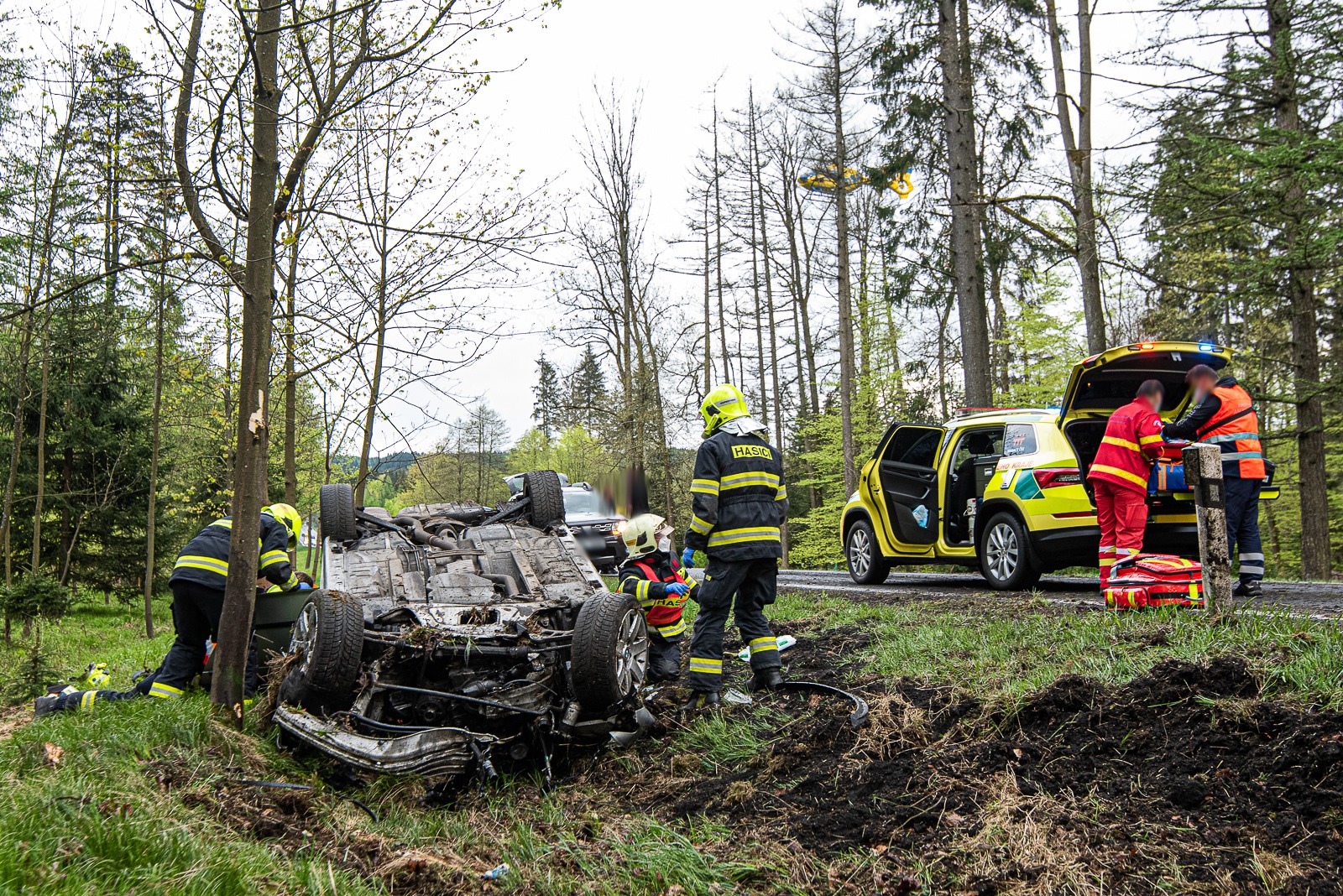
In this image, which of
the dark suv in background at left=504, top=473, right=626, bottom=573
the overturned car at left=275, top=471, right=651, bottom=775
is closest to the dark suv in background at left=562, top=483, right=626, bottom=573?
the dark suv in background at left=504, top=473, right=626, bottom=573

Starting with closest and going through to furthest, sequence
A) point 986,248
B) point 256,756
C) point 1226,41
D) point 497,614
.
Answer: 1. point 256,756
2. point 497,614
3. point 1226,41
4. point 986,248

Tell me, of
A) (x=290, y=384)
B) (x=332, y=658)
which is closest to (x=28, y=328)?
(x=290, y=384)

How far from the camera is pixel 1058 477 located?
7836 millimetres

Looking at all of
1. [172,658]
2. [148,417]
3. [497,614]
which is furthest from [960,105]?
[148,417]

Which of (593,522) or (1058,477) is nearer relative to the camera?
(1058,477)

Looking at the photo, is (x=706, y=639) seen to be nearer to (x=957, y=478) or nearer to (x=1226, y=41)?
(x=957, y=478)

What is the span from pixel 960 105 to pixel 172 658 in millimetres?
13105

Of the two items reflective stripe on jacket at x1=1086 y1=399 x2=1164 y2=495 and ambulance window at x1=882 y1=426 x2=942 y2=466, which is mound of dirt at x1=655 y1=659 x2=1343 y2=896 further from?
ambulance window at x1=882 y1=426 x2=942 y2=466

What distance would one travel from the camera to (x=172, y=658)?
688 cm

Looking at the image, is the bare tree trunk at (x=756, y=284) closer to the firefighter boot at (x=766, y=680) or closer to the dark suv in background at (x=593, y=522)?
the dark suv in background at (x=593, y=522)

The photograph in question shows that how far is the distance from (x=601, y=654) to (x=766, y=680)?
1.43 meters

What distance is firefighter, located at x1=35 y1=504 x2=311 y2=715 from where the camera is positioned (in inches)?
260

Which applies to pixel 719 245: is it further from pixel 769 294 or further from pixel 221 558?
pixel 221 558

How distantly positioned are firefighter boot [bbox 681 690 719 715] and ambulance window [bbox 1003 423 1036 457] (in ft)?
14.1
